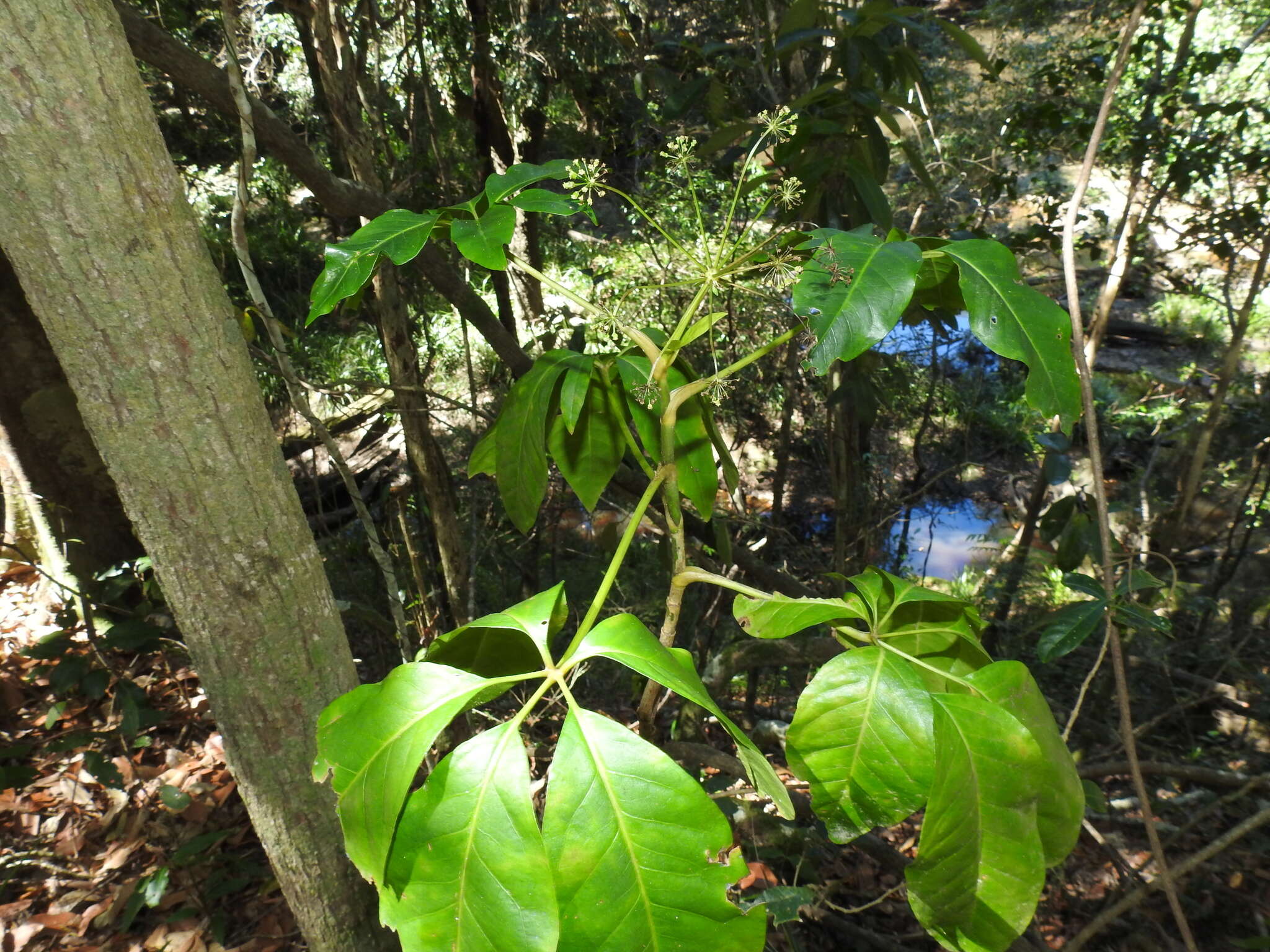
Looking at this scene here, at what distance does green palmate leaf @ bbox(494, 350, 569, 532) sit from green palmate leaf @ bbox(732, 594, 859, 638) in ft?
1.35

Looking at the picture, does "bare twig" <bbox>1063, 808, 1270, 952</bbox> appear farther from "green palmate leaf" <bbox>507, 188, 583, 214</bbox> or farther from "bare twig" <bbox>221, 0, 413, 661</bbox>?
"bare twig" <bbox>221, 0, 413, 661</bbox>

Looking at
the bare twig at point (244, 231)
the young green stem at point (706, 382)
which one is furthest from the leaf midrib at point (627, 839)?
the bare twig at point (244, 231)

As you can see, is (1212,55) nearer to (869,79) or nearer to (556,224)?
(869,79)

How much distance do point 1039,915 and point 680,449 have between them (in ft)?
6.24

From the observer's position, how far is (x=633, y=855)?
Result: 2.08 feet

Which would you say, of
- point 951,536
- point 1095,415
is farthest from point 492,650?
point 951,536

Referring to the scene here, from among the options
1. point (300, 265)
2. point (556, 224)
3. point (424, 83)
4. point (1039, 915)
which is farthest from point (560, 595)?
point (300, 265)

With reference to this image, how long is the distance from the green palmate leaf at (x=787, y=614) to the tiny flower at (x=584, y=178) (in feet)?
1.67

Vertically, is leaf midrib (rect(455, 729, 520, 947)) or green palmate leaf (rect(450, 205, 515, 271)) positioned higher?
green palmate leaf (rect(450, 205, 515, 271))

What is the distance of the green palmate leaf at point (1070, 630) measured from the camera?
1537 millimetres

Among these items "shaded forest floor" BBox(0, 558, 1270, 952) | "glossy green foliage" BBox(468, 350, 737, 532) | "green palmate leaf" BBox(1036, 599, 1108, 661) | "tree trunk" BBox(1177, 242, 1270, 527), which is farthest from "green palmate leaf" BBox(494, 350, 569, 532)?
"tree trunk" BBox(1177, 242, 1270, 527)

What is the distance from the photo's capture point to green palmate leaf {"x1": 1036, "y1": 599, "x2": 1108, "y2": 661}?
1.54 metres

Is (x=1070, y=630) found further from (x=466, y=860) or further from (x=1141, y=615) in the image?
(x=466, y=860)

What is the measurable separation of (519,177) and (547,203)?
0.26 feet
